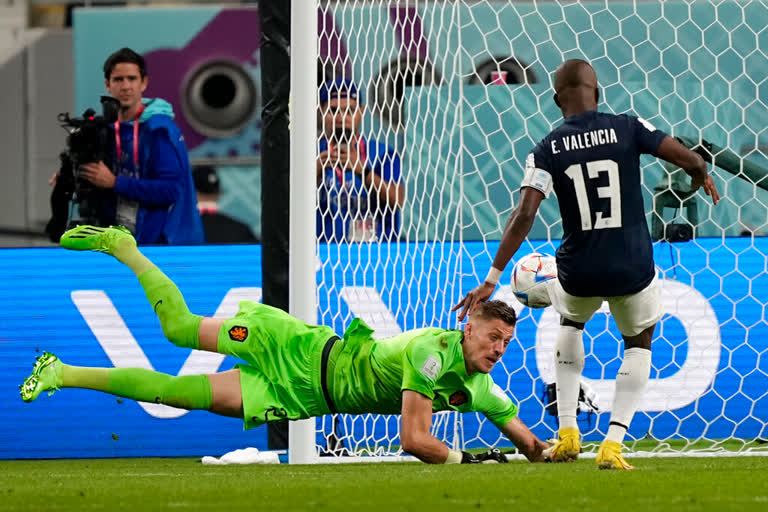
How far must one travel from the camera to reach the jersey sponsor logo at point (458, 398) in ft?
18.8

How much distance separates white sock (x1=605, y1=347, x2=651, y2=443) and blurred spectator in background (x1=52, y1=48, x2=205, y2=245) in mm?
3102

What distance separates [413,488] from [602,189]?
1637 mm

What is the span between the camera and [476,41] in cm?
977

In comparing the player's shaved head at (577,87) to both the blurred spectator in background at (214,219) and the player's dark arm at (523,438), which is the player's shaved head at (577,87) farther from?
the blurred spectator in background at (214,219)

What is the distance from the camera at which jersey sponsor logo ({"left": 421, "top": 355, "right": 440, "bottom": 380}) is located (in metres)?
5.45

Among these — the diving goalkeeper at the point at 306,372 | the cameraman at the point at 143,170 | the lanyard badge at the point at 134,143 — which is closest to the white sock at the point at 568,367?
the diving goalkeeper at the point at 306,372

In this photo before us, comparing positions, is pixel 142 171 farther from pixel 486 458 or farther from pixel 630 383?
pixel 630 383

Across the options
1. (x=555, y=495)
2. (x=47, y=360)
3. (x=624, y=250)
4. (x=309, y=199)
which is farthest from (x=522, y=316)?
(x=555, y=495)

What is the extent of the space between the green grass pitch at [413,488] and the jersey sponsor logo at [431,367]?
362 mm

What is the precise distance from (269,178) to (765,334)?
8.80ft

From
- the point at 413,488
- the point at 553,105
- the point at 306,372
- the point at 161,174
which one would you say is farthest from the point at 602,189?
the point at 161,174

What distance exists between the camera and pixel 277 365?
19.5 feet

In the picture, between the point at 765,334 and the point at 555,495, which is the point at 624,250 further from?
the point at 765,334

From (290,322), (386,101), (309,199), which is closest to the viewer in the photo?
(290,322)
